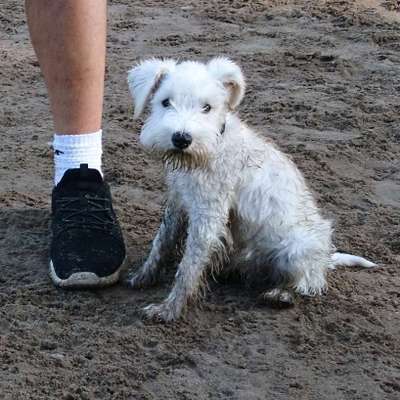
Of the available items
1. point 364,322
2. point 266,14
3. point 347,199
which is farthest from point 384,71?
point 364,322

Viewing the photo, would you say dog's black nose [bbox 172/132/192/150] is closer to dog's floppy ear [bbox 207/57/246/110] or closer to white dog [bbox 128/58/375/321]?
white dog [bbox 128/58/375/321]

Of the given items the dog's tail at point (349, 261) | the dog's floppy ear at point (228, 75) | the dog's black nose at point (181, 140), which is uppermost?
the dog's floppy ear at point (228, 75)

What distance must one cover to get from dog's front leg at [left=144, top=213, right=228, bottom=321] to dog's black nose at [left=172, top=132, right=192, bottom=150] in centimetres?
38

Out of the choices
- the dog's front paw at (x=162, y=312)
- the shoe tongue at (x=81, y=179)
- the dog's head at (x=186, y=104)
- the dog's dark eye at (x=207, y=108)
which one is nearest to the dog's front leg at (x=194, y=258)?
the dog's front paw at (x=162, y=312)

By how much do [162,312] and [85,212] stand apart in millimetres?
670

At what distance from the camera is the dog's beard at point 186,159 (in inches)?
142

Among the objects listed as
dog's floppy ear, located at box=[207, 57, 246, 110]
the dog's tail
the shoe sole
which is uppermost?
dog's floppy ear, located at box=[207, 57, 246, 110]

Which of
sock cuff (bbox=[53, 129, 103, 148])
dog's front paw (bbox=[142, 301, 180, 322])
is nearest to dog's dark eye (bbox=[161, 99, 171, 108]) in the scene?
sock cuff (bbox=[53, 129, 103, 148])

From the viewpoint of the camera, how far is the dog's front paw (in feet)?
12.3

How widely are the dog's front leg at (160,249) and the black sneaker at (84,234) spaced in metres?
0.10

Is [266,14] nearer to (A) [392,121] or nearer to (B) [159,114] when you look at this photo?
(A) [392,121]

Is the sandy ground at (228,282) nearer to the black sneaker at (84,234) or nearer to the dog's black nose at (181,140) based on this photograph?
the black sneaker at (84,234)

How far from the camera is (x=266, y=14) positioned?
7.93 metres

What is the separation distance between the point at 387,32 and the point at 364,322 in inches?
163
